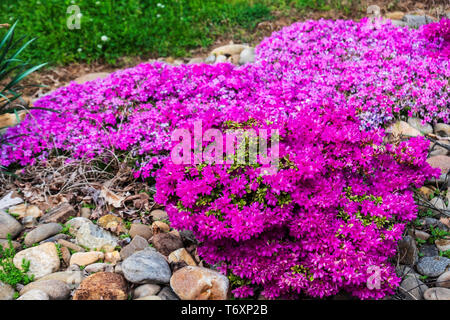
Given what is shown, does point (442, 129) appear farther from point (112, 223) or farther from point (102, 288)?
point (102, 288)

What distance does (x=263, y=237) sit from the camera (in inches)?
108

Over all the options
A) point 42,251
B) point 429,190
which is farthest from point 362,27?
point 42,251

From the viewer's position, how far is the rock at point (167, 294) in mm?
2750

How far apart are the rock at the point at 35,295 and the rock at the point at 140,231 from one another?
0.87 m

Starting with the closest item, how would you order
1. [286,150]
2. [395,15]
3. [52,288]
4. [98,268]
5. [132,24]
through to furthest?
[52,288]
[286,150]
[98,268]
[132,24]
[395,15]

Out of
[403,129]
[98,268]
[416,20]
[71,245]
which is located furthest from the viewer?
[416,20]

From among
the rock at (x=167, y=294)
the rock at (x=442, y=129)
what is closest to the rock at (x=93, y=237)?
the rock at (x=167, y=294)

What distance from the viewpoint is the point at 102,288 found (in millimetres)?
2674

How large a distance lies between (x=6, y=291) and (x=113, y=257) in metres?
0.74

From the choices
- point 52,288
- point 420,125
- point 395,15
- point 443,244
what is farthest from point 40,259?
point 395,15

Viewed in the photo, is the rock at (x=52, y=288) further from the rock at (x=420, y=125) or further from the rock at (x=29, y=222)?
the rock at (x=420, y=125)

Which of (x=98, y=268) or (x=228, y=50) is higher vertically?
(x=228, y=50)

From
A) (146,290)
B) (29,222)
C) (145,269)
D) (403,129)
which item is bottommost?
(29,222)
